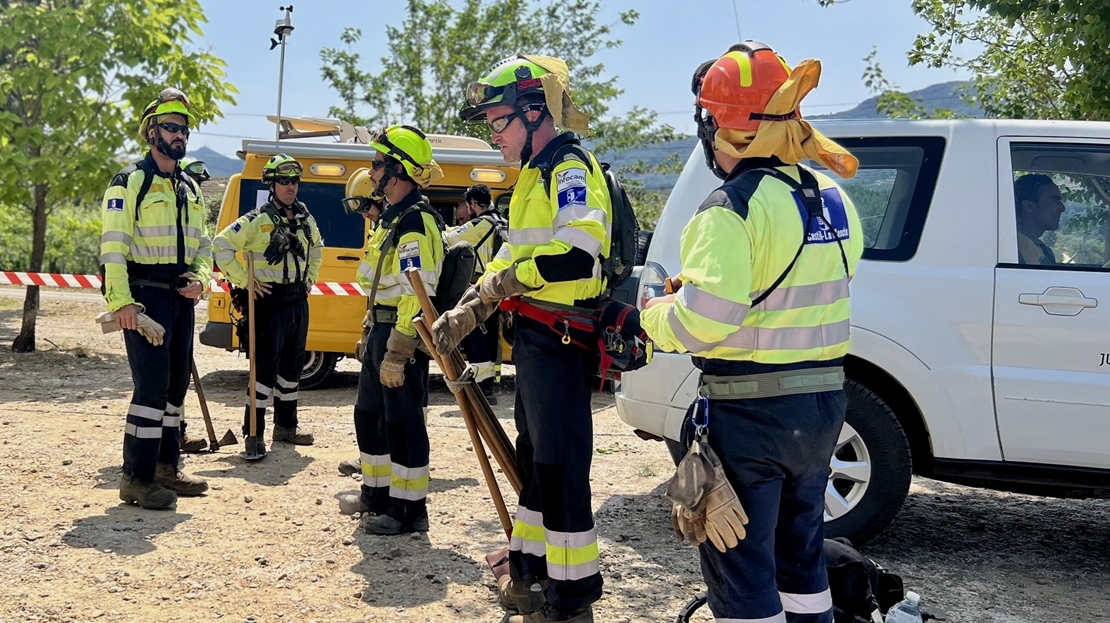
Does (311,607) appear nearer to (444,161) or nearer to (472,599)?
(472,599)

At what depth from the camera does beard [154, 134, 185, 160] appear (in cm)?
544

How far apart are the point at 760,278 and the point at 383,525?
3.09m

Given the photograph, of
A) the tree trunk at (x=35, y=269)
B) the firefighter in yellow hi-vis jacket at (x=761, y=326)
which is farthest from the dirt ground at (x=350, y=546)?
the tree trunk at (x=35, y=269)

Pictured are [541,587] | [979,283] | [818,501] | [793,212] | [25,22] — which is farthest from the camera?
[25,22]

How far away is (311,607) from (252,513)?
1521mm

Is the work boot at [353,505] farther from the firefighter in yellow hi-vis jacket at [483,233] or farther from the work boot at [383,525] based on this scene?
the firefighter in yellow hi-vis jacket at [483,233]

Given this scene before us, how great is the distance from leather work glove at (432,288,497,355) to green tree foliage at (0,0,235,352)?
27.8ft

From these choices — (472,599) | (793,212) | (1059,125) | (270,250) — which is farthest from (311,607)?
(1059,125)

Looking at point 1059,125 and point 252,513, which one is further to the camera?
point 252,513

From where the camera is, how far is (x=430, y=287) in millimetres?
5117

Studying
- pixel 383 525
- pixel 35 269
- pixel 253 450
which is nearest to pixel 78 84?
pixel 35 269

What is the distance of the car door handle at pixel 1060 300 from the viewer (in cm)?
453

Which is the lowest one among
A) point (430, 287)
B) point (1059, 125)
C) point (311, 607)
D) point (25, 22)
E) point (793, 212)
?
point (311, 607)

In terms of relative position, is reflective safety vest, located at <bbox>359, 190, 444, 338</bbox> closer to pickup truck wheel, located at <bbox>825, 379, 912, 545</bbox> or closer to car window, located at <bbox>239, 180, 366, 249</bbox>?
pickup truck wheel, located at <bbox>825, 379, 912, 545</bbox>
